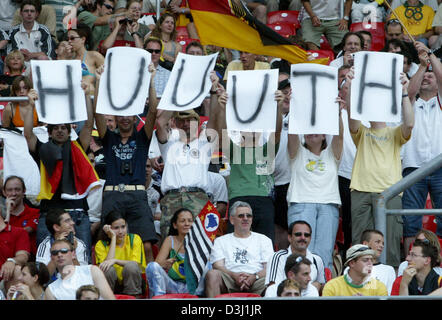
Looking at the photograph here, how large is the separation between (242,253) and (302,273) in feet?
2.67

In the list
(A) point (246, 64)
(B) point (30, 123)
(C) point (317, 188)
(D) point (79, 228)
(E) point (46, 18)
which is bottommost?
(D) point (79, 228)

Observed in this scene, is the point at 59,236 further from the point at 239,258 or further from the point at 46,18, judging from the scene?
the point at 46,18

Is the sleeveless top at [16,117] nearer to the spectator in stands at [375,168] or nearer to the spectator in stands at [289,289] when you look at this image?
the spectator in stands at [375,168]

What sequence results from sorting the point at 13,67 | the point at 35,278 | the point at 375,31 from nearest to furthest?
1. the point at 35,278
2. the point at 13,67
3. the point at 375,31

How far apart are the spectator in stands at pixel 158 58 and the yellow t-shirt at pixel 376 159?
10.5 feet

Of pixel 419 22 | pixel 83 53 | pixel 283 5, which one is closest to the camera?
pixel 83 53

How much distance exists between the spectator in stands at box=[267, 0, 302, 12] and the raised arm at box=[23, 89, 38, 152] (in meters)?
5.86

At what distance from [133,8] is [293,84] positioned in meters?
4.33

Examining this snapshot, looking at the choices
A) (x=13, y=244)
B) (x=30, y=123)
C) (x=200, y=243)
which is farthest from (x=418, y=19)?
(x=13, y=244)

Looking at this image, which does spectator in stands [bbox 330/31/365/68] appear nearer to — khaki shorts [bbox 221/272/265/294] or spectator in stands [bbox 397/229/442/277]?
spectator in stands [bbox 397/229/442/277]

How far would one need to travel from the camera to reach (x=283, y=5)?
15.3 meters

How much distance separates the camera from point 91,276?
851cm

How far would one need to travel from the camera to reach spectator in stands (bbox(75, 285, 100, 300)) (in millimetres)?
7906

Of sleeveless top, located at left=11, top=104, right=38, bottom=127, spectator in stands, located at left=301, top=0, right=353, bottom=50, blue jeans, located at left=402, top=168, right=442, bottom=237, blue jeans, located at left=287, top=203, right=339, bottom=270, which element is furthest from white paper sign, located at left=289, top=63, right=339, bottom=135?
spectator in stands, located at left=301, top=0, right=353, bottom=50
